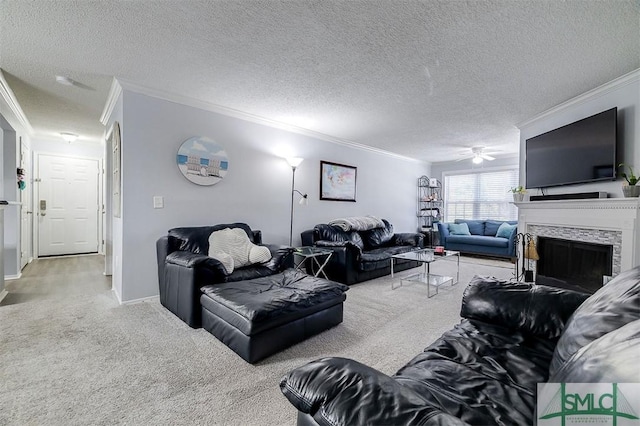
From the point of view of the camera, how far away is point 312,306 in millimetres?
2260

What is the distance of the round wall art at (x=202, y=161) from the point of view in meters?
3.39

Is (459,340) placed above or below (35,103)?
below

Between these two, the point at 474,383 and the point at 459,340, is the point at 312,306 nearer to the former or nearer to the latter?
the point at 459,340

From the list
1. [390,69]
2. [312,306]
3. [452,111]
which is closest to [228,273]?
[312,306]

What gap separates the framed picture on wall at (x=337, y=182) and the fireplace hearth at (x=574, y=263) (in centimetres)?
310

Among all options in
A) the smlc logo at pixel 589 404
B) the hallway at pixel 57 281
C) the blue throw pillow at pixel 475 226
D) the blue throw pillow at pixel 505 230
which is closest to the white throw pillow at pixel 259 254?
the hallway at pixel 57 281

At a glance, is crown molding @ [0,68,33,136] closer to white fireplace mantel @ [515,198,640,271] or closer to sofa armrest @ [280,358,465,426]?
sofa armrest @ [280,358,465,426]

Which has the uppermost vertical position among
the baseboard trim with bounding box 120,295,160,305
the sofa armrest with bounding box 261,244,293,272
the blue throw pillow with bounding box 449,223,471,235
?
the blue throw pillow with bounding box 449,223,471,235

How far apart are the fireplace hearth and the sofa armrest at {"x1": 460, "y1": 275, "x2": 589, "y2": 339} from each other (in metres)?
1.86

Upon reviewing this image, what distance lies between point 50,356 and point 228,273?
1.35 m

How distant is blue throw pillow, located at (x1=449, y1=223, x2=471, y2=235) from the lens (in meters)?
6.61

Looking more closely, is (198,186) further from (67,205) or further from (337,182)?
(67,205)

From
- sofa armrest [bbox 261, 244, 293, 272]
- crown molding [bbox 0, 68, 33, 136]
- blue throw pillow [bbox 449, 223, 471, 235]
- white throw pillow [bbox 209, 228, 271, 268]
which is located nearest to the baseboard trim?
white throw pillow [bbox 209, 228, 271, 268]

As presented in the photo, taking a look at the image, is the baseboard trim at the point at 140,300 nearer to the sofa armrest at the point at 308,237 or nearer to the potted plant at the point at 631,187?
the sofa armrest at the point at 308,237
